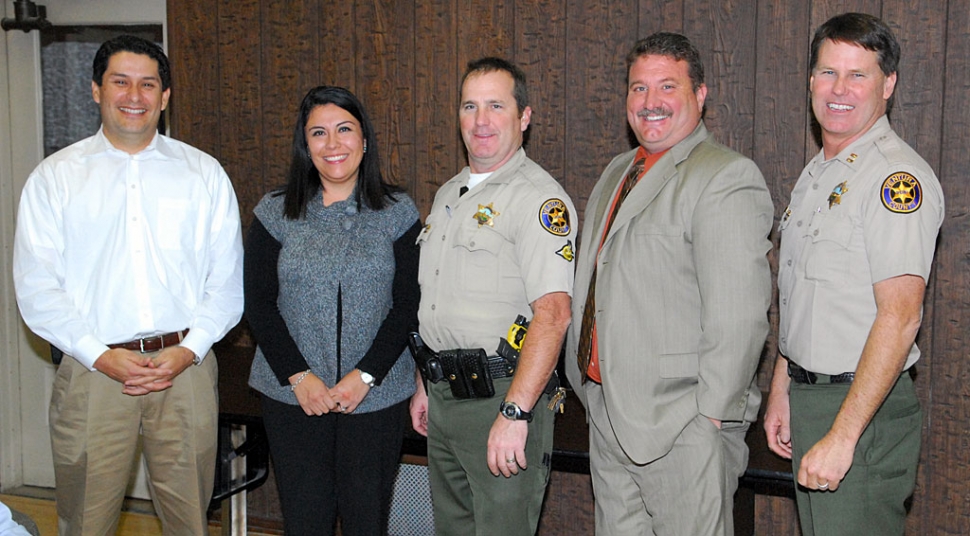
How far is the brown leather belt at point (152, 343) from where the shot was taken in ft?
8.23

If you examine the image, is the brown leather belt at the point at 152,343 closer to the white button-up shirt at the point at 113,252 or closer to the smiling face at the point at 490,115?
the white button-up shirt at the point at 113,252

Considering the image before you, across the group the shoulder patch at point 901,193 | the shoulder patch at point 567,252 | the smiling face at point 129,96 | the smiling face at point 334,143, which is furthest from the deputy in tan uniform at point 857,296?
the smiling face at point 129,96

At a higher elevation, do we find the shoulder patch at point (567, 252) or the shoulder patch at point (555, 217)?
the shoulder patch at point (555, 217)

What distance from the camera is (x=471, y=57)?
3.31 metres

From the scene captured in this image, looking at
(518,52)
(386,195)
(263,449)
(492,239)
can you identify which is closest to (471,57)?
(518,52)

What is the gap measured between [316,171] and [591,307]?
0.91 m

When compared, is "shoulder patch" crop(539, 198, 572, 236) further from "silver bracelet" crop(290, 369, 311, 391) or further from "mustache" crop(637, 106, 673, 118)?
"silver bracelet" crop(290, 369, 311, 391)

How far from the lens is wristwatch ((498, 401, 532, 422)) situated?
2195mm

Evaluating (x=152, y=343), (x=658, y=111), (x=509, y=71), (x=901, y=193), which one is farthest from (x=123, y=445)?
(x=901, y=193)

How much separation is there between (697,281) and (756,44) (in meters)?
1.22

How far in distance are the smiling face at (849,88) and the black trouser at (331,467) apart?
4.55 feet

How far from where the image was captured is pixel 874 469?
2.00 m

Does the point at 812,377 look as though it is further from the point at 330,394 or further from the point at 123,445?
the point at 123,445

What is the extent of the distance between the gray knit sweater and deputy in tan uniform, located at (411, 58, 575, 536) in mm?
131
